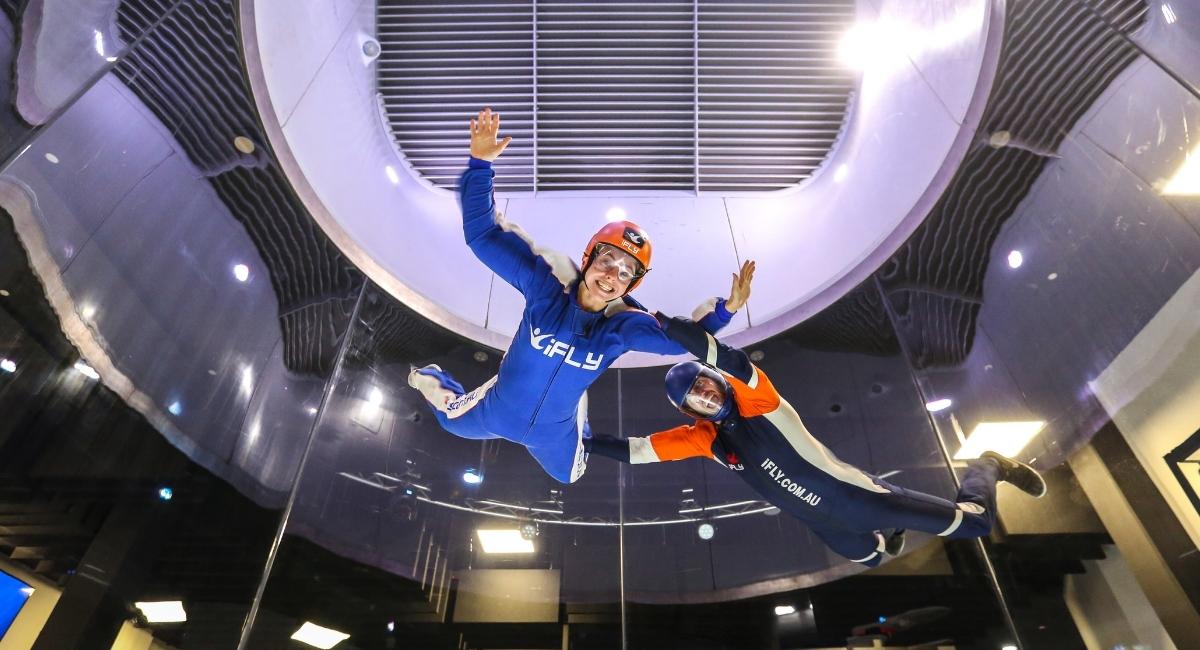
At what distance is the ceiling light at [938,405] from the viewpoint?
461cm

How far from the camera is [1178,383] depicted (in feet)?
10.6

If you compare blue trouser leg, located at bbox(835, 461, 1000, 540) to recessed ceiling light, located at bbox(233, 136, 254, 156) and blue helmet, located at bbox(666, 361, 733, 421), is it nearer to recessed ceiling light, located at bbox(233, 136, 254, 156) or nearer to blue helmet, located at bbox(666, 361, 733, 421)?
blue helmet, located at bbox(666, 361, 733, 421)

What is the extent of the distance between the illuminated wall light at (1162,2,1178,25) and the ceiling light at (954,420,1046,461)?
2312mm

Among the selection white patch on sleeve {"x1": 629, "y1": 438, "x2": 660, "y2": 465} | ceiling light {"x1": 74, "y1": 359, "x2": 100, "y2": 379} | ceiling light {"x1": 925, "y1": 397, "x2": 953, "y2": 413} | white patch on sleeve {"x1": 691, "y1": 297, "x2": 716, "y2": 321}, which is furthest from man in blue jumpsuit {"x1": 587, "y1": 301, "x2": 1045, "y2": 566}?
ceiling light {"x1": 74, "y1": 359, "x2": 100, "y2": 379}

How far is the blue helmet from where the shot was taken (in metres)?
3.25

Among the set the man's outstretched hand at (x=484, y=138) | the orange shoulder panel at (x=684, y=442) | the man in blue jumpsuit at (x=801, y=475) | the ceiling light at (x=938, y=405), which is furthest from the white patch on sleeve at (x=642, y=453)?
the ceiling light at (x=938, y=405)

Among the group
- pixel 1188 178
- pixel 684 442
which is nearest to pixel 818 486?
pixel 684 442

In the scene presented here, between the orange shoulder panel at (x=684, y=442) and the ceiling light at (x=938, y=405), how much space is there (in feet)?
7.04

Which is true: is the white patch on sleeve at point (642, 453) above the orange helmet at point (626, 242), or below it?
below

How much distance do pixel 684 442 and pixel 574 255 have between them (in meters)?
2.55

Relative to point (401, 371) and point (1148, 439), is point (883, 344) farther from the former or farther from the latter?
point (401, 371)

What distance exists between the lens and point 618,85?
5.55 m

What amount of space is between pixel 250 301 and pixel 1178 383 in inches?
229

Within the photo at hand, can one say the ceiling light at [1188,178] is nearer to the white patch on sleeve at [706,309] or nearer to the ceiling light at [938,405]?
the ceiling light at [938,405]
